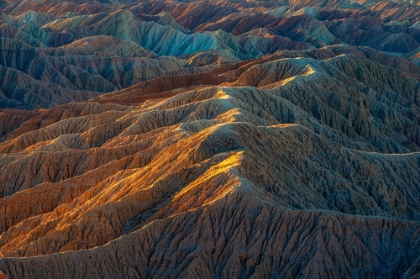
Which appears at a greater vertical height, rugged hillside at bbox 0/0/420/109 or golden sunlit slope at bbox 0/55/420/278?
golden sunlit slope at bbox 0/55/420/278

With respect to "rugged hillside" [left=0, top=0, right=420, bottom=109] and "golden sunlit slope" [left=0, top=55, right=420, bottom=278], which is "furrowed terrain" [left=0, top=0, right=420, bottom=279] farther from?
"rugged hillside" [left=0, top=0, right=420, bottom=109]

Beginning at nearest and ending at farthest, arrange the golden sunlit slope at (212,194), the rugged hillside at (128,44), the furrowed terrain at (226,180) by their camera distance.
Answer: the golden sunlit slope at (212,194)
the furrowed terrain at (226,180)
the rugged hillside at (128,44)

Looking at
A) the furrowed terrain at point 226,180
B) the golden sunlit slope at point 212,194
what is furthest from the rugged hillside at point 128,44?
the golden sunlit slope at point 212,194

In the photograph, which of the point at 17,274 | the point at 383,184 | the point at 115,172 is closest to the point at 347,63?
the point at 383,184

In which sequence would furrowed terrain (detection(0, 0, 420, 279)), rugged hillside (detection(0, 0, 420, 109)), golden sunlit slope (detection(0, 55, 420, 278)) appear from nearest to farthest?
golden sunlit slope (detection(0, 55, 420, 278))
furrowed terrain (detection(0, 0, 420, 279))
rugged hillside (detection(0, 0, 420, 109))

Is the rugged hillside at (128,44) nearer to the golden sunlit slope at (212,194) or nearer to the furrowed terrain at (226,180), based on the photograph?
the furrowed terrain at (226,180)

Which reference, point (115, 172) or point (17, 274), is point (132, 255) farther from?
point (115, 172)

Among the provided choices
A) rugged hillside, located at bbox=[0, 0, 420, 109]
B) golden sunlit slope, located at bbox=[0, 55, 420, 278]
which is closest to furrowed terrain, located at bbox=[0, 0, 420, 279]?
golden sunlit slope, located at bbox=[0, 55, 420, 278]

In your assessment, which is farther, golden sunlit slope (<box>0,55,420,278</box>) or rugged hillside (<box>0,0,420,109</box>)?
rugged hillside (<box>0,0,420,109</box>)
